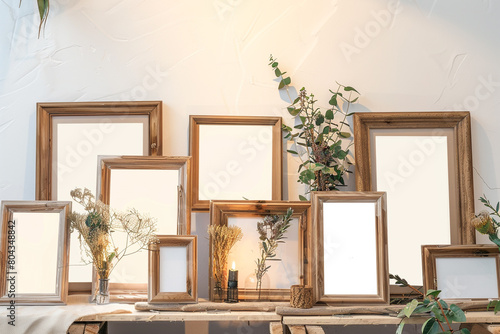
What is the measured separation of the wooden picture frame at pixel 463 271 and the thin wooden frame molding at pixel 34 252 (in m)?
1.37

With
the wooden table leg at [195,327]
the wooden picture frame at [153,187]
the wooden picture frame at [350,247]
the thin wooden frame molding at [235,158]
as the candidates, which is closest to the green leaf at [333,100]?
the thin wooden frame molding at [235,158]

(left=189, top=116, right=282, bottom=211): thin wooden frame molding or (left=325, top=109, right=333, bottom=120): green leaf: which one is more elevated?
(left=325, top=109, right=333, bottom=120): green leaf

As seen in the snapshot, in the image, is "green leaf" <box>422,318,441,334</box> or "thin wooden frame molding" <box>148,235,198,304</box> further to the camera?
"thin wooden frame molding" <box>148,235,198,304</box>

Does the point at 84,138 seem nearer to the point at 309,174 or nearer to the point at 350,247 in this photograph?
the point at 309,174

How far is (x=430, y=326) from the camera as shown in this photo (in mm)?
1882

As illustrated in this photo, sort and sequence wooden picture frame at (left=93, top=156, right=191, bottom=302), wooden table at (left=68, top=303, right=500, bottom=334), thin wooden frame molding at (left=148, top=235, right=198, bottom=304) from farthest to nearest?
wooden picture frame at (left=93, top=156, right=191, bottom=302)
thin wooden frame molding at (left=148, top=235, right=198, bottom=304)
wooden table at (left=68, top=303, right=500, bottom=334)

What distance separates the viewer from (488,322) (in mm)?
2016

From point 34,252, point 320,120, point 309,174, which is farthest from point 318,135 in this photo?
point 34,252

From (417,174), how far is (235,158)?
75 centimetres

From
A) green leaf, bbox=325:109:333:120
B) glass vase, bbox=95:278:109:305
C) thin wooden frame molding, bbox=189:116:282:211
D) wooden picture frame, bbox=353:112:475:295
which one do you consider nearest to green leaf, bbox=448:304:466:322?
wooden picture frame, bbox=353:112:475:295

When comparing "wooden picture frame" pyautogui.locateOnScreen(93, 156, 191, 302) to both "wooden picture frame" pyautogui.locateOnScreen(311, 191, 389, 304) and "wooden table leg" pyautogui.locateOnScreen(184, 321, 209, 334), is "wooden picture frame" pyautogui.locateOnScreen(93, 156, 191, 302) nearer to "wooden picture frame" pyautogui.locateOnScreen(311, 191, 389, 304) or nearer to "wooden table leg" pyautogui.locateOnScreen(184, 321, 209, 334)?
"wooden table leg" pyautogui.locateOnScreen(184, 321, 209, 334)

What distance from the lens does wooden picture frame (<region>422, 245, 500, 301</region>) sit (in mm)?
2160

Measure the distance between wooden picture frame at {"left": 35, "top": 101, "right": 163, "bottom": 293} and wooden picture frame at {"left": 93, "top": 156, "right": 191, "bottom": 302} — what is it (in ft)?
0.32

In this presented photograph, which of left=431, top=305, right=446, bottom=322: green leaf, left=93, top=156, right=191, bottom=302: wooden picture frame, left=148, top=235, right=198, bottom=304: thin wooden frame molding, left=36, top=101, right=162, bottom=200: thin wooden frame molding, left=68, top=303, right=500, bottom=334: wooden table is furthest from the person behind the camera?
left=36, top=101, right=162, bottom=200: thin wooden frame molding
